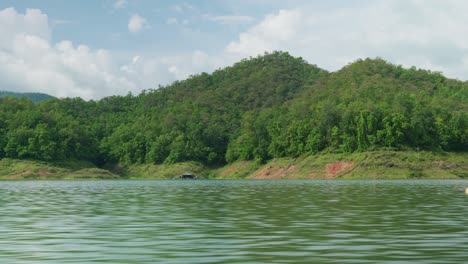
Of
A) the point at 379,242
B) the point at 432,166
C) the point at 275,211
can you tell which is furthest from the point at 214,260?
the point at 432,166

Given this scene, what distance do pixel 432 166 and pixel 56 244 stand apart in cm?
15986

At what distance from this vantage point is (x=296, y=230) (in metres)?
34.7

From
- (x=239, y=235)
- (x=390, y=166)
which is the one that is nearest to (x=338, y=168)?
(x=390, y=166)

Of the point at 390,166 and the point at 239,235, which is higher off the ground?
the point at 390,166

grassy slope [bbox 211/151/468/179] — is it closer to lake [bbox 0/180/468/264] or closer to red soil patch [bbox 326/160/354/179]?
red soil patch [bbox 326/160/354/179]

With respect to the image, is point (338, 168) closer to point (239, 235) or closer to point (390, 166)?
point (390, 166)

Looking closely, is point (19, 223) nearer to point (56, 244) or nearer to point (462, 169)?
point (56, 244)

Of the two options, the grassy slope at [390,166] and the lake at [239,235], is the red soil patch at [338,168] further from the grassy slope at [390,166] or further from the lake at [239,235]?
the lake at [239,235]

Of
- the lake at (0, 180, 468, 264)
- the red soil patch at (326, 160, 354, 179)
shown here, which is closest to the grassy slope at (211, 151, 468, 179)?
the red soil patch at (326, 160, 354, 179)

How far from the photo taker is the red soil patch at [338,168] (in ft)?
612

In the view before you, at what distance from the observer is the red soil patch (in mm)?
186538

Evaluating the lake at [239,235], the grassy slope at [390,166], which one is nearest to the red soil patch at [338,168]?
the grassy slope at [390,166]

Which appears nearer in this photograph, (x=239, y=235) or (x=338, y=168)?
(x=239, y=235)

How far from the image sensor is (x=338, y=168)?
19075 cm
